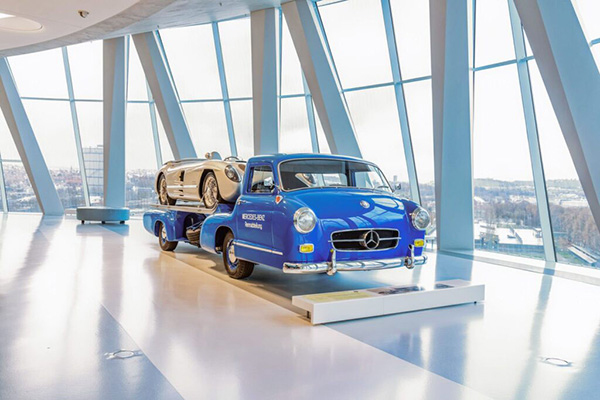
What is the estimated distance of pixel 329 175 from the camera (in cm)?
627

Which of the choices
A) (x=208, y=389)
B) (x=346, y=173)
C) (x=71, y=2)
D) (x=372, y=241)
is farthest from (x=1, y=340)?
(x=71, y=2)

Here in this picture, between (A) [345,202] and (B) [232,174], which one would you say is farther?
(B) [232,174]

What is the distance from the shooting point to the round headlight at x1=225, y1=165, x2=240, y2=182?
7.30m

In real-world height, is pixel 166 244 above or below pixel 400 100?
below

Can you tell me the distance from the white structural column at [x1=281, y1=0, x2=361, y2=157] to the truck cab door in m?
6.04

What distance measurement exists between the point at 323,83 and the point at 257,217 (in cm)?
712

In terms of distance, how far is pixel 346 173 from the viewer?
6.45m

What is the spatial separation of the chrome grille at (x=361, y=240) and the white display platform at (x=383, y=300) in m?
0.50

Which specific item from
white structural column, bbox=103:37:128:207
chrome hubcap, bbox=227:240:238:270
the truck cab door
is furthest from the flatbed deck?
white structural column, bbox=103:37:128:207

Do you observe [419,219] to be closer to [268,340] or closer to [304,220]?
[304,220]

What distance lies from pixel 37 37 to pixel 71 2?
4411 millimetres

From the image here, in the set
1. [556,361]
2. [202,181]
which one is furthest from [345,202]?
[202,181]

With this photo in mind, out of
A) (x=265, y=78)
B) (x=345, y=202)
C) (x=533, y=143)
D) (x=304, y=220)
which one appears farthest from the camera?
(x=265, y=78)

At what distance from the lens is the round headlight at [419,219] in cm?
579
